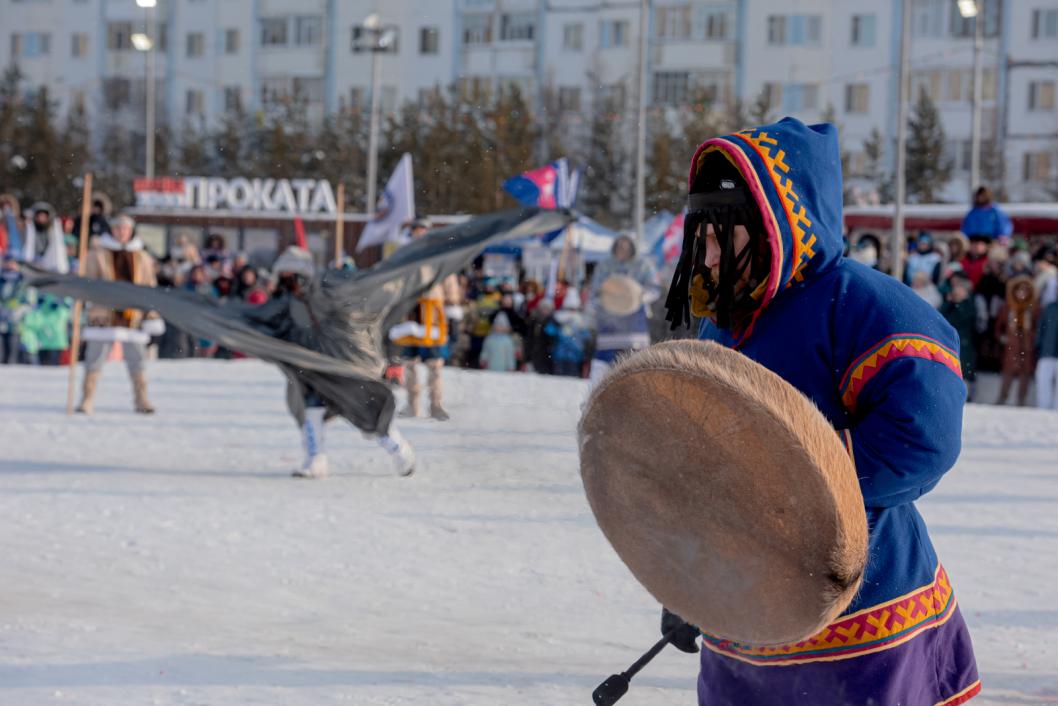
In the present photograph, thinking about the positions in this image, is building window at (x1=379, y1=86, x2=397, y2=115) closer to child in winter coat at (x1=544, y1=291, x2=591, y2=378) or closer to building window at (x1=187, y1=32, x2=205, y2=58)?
building window at (x1=187, y1=32, x2=205, y2=58)

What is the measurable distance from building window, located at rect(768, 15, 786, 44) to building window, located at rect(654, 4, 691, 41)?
264 centimetres

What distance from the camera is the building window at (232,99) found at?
4084cm

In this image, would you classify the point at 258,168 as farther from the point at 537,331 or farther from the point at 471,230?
the point at 471,230

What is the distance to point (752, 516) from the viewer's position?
2146mm

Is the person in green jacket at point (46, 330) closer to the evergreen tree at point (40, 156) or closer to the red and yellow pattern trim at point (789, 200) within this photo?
the red and yellow pattern trim at point (789, 200)

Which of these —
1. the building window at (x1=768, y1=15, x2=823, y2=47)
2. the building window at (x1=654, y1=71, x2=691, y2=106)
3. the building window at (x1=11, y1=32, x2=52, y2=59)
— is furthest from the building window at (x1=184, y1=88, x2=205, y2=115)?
the building window at (x1=768, y1=15, x2=823, y2=47)

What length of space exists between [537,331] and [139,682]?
40.3 feet

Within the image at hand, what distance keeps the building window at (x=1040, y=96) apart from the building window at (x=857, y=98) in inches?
177

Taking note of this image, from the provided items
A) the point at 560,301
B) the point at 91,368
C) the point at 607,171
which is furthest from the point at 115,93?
the point at 91,368

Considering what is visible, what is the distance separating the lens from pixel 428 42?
44.6 meters

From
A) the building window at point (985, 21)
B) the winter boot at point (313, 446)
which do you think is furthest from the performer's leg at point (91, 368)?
the building window at point (985, 21)

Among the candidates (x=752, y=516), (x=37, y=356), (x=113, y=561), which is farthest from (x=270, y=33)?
(x=752, y=516)

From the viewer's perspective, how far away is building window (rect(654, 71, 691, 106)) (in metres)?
42.7

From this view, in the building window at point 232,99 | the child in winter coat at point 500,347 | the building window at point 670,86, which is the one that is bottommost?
the child in winter coat at point 500,347
